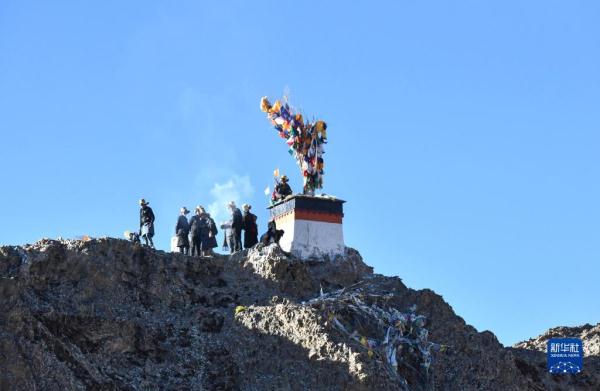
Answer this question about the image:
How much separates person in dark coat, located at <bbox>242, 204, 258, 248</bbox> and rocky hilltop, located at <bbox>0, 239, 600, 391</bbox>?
1.90 metres

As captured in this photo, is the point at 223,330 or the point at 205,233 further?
the point at 205,233

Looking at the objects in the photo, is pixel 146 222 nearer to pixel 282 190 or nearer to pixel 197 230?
pixel 197 230


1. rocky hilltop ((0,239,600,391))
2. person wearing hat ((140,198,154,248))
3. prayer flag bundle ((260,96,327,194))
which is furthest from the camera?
prayer flag bundle ((260,96,327,194))

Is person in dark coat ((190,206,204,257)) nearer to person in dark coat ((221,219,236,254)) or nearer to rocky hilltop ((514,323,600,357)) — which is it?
person in dark coat ((221,219,236,254))

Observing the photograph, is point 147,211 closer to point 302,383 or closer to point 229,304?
point 229,304

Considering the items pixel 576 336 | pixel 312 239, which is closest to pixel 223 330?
pixel 312 239

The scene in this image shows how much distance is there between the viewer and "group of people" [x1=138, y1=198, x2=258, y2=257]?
28.1 m

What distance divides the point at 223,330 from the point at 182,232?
523 centimetres

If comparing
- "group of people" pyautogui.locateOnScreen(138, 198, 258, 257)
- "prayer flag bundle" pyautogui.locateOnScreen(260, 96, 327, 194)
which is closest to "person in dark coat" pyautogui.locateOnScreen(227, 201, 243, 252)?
"group of people" pyautogui.locateOnScreen(138, 198, 258, 257)

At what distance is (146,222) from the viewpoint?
2803 centimetres

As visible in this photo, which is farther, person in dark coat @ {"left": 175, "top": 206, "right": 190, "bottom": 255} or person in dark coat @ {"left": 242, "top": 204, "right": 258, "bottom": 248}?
person in dark coat @ {"left": 242, "top": 204, "right": 258, "bottom": 248}

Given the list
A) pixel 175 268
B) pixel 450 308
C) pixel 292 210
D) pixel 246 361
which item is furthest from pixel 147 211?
pixel 450 308

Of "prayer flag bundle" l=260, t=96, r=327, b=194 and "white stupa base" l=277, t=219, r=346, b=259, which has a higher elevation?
"prayer flag bundle" l=260, t=96, r=327, b=194

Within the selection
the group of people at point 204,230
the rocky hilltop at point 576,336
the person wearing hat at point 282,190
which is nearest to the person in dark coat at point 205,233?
the group of people at point 204,230
